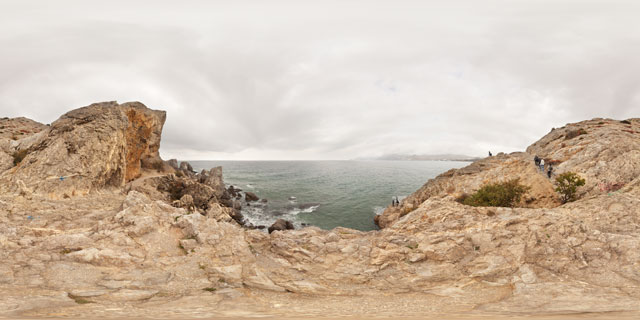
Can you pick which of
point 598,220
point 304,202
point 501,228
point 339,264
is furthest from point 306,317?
point 304,202

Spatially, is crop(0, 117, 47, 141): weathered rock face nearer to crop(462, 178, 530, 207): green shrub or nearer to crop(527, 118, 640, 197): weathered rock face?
crop(462, 178, 530, 207): green shrub

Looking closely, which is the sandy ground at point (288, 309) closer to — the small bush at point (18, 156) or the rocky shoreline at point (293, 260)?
the rocky shoreline at point (293, 260)

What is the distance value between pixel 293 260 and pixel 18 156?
78.6ft

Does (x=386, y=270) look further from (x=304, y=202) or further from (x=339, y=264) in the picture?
(x=304, y=202)

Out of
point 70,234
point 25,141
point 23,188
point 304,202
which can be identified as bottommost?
point 304,202

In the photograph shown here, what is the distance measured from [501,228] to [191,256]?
16.8 m

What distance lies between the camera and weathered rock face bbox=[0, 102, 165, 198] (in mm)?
16719

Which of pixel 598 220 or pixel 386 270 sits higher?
pixel 598 220

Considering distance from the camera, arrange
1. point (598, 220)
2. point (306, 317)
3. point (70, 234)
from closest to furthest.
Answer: point (306, 317), point (70, 234), point (598, 220)

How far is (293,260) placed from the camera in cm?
1241

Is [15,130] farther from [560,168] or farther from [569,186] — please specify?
[560,168]

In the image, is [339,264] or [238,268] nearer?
[238,268]

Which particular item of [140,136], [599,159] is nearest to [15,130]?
[140,136]

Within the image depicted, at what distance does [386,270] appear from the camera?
38.4 ft
